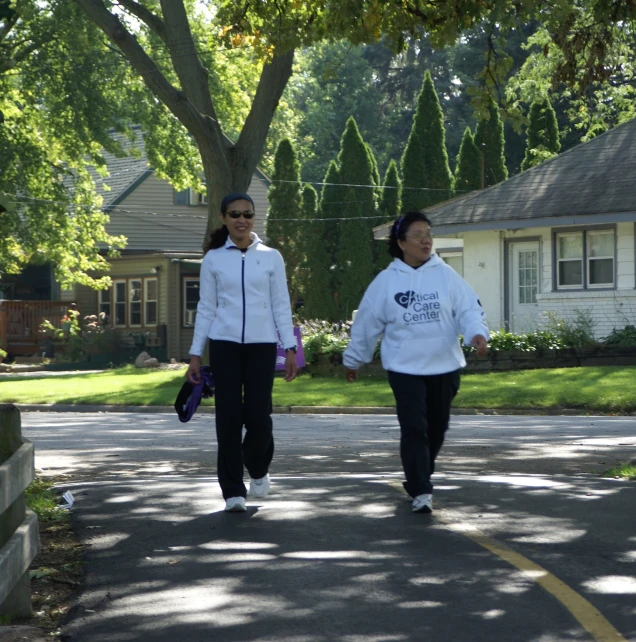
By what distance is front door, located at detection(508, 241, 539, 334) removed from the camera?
31859mm

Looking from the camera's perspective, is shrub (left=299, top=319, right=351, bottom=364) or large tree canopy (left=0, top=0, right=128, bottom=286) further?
large tree canopy (left=0, top=0, right=128, bottom=286)

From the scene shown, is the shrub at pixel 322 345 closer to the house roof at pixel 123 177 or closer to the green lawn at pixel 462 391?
the green lawn at pixel 462 391

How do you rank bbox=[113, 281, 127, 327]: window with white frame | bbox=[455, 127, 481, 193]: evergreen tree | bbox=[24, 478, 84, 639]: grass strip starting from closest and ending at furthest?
bbox=[24, 478, 84, 639]: grass strip → bbox=[455, 127, 481, 193]: evergreen tree → bbox=[113, 281, 127, 327]: window with white frame

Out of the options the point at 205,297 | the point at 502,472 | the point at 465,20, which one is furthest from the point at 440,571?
the point at 465,20

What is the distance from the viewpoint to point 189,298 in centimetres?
4550

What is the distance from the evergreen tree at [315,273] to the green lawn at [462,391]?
13544mm

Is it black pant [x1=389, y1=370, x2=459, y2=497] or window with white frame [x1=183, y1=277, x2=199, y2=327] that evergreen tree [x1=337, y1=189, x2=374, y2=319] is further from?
black pant [x1=389, y1=370, x2=459, y2=497]

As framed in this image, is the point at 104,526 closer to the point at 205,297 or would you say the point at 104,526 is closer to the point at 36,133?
the point at 205,297

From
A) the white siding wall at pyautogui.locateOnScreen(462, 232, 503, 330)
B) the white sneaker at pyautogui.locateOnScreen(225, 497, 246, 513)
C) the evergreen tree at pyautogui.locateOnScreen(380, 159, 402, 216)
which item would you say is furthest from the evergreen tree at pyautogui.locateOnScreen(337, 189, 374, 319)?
the white sneaker at pyautogui.locateOnScreen(225, 497, 246, 513)

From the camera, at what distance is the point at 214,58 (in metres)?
36.0

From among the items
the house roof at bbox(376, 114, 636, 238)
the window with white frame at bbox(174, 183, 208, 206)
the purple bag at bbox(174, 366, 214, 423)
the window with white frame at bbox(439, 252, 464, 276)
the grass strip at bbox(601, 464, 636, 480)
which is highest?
the window with white frame at bbox(174, 183, 208, 206)

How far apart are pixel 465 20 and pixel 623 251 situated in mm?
17292

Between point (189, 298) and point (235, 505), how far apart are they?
37.5 m

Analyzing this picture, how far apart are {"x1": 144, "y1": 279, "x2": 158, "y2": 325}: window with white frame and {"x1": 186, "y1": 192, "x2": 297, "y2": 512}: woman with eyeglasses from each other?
37.7 m
